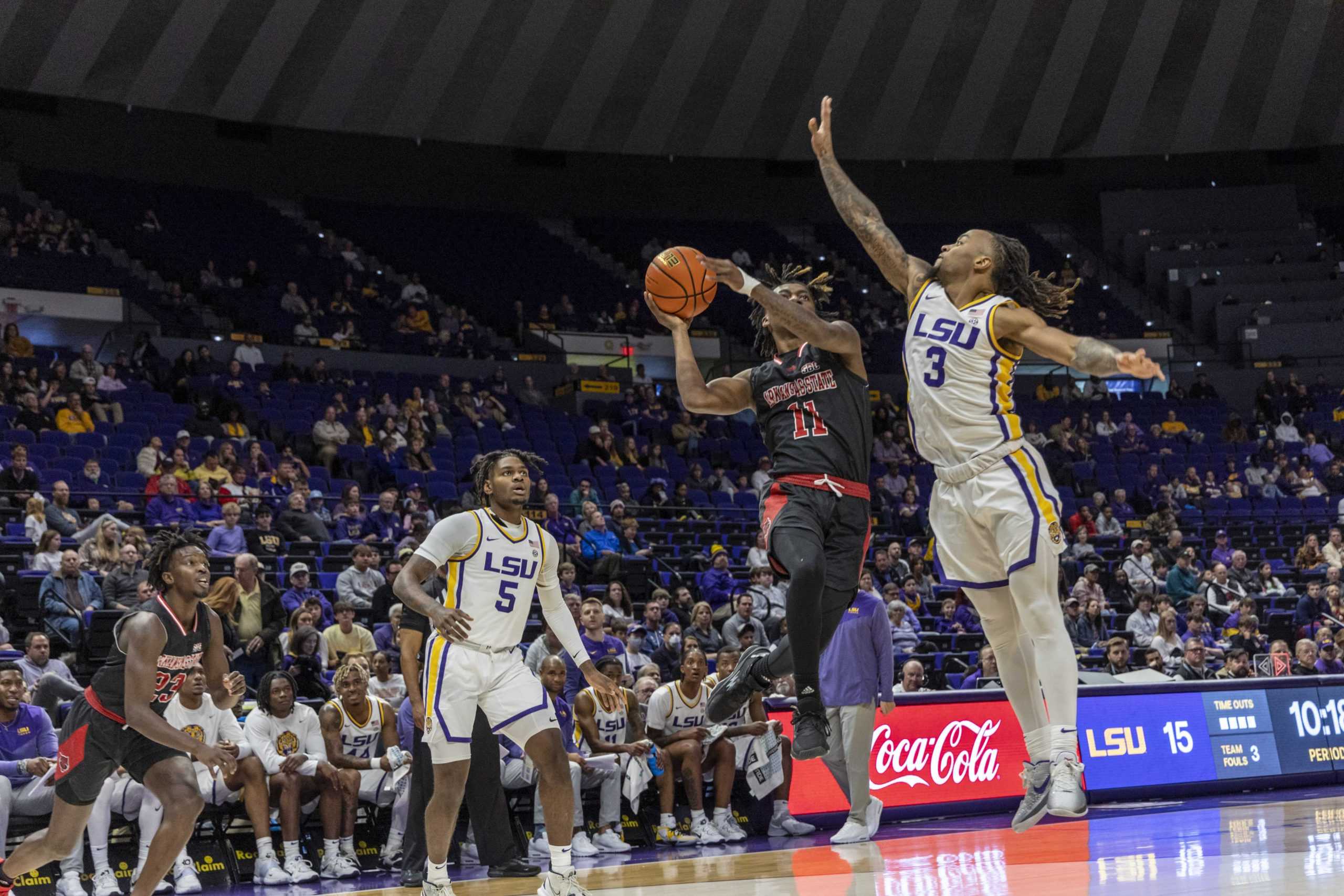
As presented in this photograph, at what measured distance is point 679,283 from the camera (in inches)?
244

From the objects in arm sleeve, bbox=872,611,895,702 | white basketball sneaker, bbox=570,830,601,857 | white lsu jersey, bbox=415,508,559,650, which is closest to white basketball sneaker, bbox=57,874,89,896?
white basketball sneaker, bbox=570,830,601,857

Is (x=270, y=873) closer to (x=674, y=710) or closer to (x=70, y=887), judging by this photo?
(x=70, y=887)

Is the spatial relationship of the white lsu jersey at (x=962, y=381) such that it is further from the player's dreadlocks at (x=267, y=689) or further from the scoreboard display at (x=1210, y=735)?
the scoreboard display at (x=1210, y=735)

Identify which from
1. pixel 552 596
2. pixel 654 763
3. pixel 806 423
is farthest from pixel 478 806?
pixel 806 423

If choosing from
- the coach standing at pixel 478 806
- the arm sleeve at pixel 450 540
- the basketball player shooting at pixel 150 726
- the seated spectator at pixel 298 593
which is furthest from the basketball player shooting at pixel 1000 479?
the seated spectator at pixel 298 593

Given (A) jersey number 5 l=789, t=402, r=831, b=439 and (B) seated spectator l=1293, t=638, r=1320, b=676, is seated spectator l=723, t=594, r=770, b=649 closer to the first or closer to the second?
(B) seated spectator l=1293, t=638, r=1320, b=676

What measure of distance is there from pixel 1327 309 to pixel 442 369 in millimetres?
18663

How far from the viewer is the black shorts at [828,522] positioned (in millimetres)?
5961

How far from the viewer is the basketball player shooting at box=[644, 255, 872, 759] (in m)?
5.81

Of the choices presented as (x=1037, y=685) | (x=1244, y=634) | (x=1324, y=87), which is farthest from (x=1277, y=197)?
(x=1037, y=685)

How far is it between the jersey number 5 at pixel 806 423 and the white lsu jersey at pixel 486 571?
5.53 ft

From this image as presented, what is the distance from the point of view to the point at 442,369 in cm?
2436

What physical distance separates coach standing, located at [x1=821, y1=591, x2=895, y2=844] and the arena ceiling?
17.9 m

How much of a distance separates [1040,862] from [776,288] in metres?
3.09
